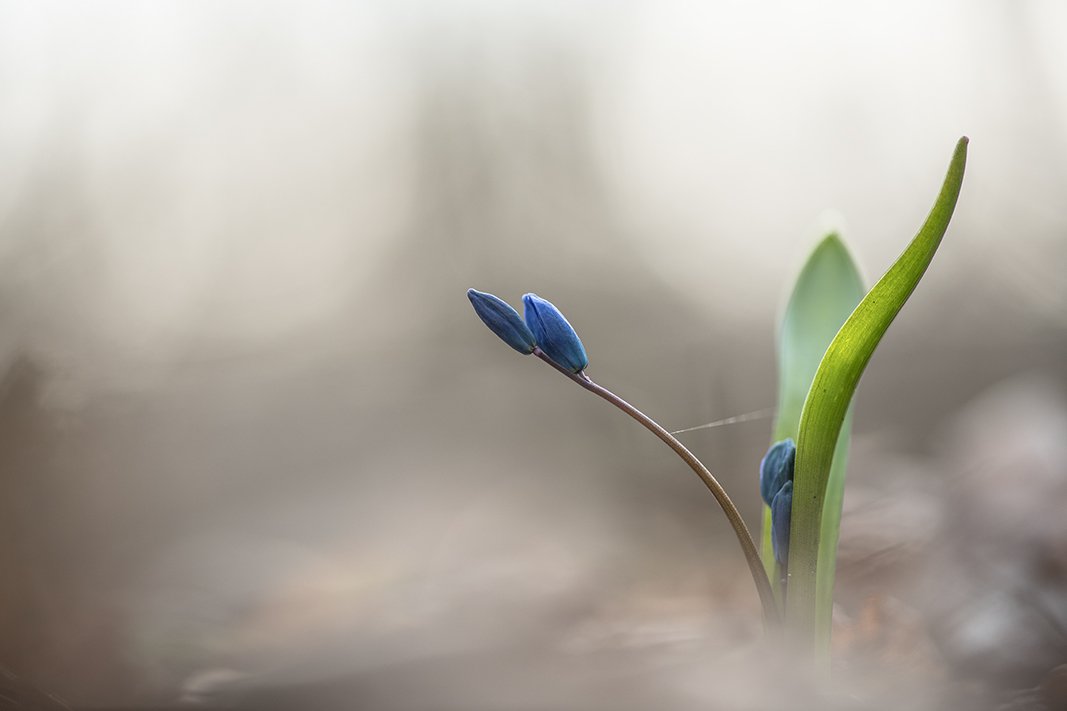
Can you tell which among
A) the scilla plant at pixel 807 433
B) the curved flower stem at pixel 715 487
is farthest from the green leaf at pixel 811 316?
the curved flower stem at pixel 715 487

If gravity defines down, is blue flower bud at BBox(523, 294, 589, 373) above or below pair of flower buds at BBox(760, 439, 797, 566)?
above

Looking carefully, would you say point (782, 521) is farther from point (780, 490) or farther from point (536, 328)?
point (536, 328)

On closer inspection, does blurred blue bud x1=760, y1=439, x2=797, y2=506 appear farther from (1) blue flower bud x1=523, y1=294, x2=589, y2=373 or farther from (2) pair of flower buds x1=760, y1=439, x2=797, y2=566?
(1) blue flower bud x1=523, y1=294, x2=589, y2=373

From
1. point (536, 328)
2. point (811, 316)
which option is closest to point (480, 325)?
point (811, 316)

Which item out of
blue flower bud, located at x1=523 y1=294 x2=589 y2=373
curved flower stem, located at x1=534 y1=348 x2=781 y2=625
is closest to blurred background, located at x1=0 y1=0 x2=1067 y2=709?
curved flower stem, located at x1=534 y1=348 x2=781 y2=625

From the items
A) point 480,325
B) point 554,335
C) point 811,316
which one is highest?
point 480,325

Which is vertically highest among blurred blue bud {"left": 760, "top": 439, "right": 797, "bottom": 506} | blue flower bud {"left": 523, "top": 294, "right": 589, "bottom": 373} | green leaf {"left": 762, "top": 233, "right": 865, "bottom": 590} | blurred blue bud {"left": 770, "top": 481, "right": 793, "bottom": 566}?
green leaf {"left": 762, "top": 233, "right": 865, "bottom": 590}

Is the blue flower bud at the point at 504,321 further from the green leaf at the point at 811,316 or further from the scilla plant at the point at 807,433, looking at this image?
the green leaf at the point at 811,316
